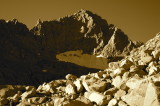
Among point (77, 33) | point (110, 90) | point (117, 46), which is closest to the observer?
point (110, 90)

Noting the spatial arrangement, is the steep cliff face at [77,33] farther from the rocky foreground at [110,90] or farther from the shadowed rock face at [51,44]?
the rocky foreground at [110,90]

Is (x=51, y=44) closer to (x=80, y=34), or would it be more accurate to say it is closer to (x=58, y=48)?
(x=58, y=48)

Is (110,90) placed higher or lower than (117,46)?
lower

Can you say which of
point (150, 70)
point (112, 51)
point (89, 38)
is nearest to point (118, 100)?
point (150, 70)

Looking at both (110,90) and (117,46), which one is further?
(117,46)

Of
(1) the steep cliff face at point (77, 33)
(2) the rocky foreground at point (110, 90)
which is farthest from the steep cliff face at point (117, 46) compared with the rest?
(2) the rocky foreground at point (110, 90)

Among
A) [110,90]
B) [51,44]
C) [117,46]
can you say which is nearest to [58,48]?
[51,44]

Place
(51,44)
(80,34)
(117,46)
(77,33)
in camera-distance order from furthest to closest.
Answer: (77,33), (80,34), (51,44), (117,46)
